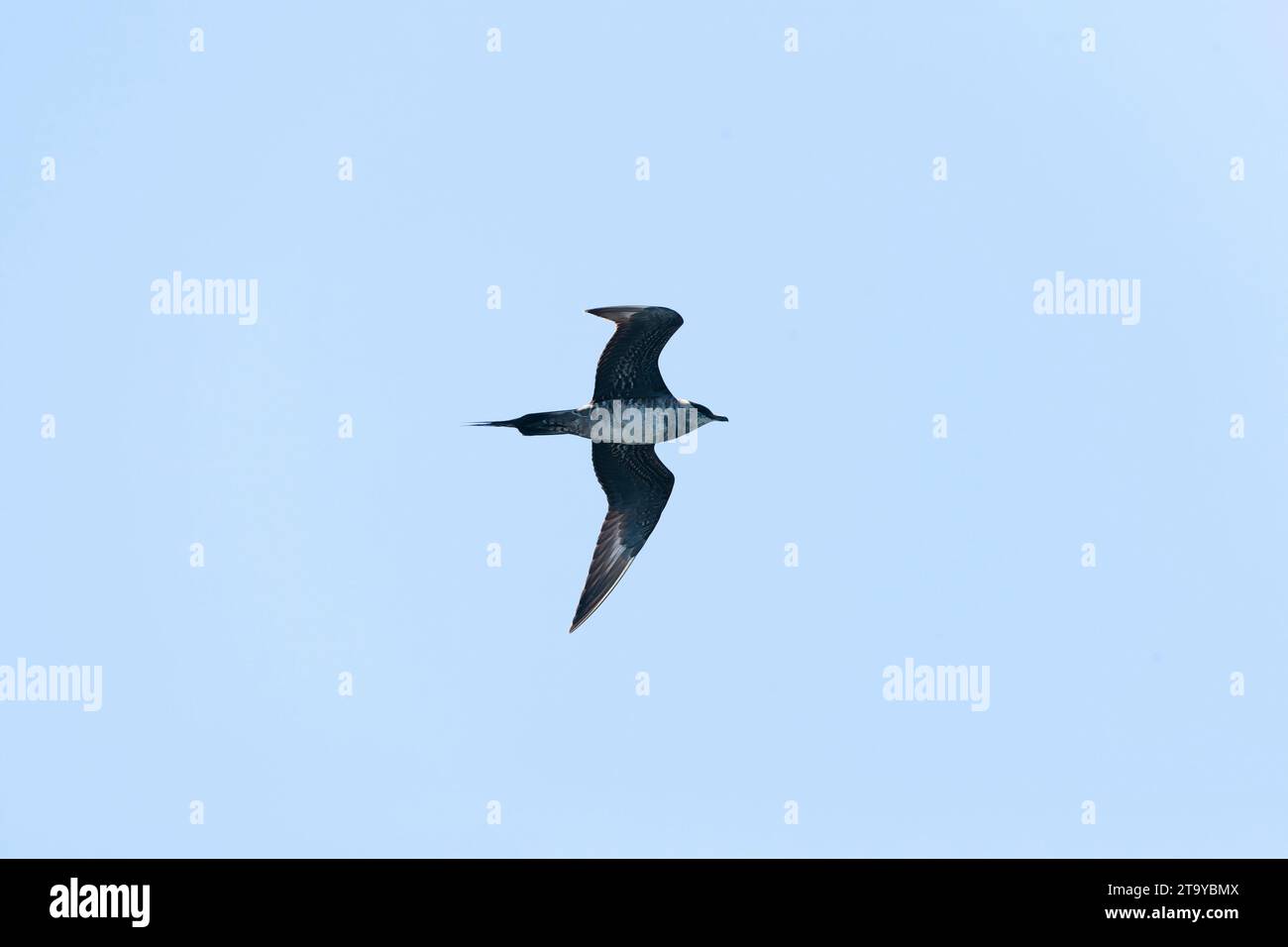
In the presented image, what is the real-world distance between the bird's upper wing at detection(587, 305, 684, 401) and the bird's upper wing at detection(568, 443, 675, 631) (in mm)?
1346

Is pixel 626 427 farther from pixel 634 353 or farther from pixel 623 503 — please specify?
pixel 623 503

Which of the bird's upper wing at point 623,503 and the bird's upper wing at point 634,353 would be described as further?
the bird's upper wing at point 623,503

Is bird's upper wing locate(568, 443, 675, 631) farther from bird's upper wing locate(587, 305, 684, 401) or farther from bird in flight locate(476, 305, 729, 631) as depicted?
bird's upper wing locate(587, 305, 684, 401)

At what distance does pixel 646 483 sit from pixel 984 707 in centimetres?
691

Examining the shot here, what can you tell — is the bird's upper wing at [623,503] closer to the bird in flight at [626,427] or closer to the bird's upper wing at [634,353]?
the bird in flight at [626,427]

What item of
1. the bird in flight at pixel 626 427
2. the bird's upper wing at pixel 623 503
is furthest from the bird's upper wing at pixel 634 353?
the bird's upper wing at pixel 623 503

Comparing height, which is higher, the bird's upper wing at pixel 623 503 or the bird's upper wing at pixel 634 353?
the bird's upper wing at pixel 634 353

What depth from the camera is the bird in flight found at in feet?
80.8

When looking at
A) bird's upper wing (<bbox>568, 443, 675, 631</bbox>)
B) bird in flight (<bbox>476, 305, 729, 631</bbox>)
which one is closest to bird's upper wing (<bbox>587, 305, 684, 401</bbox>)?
bird in flight (<bbox>476, 305, 729, 631</bbox>)

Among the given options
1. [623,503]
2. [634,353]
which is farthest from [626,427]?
[623,503]

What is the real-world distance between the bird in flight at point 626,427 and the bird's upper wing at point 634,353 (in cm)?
1

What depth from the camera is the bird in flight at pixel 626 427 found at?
80.8 feet

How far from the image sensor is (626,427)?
2556cm
